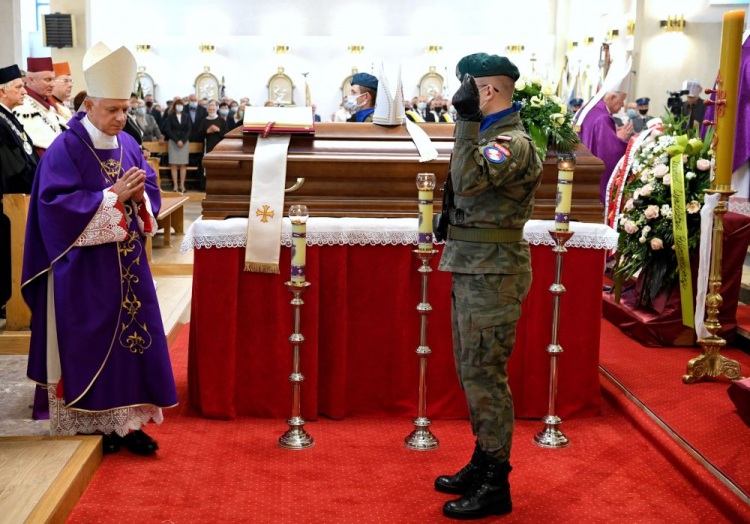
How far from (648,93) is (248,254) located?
14052 millimetres

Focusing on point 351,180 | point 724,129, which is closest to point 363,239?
point 351,180

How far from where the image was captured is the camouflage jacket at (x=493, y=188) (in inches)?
112

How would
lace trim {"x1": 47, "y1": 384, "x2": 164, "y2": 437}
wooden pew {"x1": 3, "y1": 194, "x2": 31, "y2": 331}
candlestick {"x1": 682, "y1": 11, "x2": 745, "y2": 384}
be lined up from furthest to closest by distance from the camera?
wooden pew {"x1": 3, "y1": 194, "x2": 31, "y2": 331} → candlestick {"x1": 682, "y1": 11, "x2": 745, "y2": 384} → lace trim {"x1": 47, "y1": 384, "x2": 164, "y2": 437}

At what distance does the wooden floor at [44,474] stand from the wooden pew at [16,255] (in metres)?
1.93

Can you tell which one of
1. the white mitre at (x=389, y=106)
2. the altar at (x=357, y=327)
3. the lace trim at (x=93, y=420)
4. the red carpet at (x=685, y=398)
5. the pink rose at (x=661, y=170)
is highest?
the white mitre at (x=389, y=106)

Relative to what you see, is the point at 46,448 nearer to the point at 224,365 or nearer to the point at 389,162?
Result: the point at 224,365

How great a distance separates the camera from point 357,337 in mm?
4078

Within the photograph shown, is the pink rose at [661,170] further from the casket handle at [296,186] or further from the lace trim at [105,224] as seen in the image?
the lace trim at [105,224]

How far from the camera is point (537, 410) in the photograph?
4.11m

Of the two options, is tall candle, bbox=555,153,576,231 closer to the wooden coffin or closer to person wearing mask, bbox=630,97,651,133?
the wooden coffin

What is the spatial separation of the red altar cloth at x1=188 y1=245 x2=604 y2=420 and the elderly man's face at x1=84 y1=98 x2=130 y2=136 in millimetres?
747

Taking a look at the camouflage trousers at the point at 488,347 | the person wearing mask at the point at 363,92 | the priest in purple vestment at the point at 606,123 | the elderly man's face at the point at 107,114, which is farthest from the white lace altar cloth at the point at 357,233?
the priest in purple vestment at the point at 606,123

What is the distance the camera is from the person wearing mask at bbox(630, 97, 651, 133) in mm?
13516

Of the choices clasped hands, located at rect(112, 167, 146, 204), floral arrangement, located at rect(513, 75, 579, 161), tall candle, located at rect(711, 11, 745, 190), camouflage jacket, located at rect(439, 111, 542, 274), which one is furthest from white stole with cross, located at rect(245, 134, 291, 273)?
tall candle, located at rect(711, 11, 745, 190)
